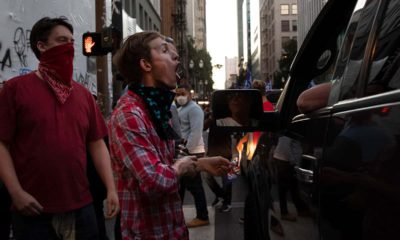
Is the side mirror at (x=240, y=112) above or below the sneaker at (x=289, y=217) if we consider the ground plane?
above

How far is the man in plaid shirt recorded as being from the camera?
6.69 ft

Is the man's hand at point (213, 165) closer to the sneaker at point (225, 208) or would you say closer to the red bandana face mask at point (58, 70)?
the red bandana face mask at point (58, 70)

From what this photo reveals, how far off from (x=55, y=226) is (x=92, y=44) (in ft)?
23.1

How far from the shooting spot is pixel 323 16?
256 centimetres

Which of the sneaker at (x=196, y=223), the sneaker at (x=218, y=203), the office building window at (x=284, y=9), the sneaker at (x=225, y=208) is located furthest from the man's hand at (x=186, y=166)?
the office building window at (x=284, y=9)

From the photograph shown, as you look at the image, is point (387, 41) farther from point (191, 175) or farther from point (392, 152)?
point (191, 175)

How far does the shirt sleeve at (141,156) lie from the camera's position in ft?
6.58

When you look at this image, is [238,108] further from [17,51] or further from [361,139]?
[17,51]

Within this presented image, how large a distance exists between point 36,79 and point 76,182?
569 millimetres

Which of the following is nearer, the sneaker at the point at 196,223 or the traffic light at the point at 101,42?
the sneaker at the point at 196,223

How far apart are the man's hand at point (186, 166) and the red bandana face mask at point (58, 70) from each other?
0.83 metres

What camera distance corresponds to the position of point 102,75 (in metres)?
9.03

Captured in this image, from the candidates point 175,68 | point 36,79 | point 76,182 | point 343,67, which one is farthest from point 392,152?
point 36,79

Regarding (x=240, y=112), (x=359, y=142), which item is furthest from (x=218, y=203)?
(x=359, y=142)
